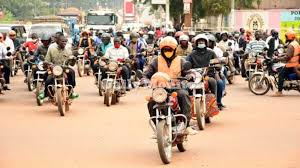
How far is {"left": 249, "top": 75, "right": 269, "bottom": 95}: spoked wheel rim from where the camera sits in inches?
763

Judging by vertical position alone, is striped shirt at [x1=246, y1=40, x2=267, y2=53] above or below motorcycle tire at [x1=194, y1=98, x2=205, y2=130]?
above

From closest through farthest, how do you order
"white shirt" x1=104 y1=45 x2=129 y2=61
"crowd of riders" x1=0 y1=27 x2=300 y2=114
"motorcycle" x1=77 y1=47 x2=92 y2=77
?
"crowd of riders" x1=0 y1=27 x2=300 y2=114
"white shirt" x1=104 y1=45 x2=129 y2=61
"motorcycle" x1=77 y1=47 x2=92 y2=77

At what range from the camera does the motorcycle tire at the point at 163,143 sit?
9.10m

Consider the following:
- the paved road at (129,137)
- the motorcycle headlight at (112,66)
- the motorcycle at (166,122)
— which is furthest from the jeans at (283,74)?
the motorcycle at (166,122)

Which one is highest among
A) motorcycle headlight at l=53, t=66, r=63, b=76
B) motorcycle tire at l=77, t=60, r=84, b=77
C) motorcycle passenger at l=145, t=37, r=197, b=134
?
motorcycle passenger at l=145, t=37, r=197, b=134

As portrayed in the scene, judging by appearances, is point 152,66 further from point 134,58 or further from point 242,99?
point 134,58

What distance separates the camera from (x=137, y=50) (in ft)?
75.9

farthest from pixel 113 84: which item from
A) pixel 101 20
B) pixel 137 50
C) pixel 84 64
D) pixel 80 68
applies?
pixel 101 20

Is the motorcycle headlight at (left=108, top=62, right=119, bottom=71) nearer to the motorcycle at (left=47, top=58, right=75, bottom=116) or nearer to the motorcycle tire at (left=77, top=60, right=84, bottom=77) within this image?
the motorcycle at (left=47, top=58, right=75, bottom=116)

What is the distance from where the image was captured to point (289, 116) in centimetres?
1465

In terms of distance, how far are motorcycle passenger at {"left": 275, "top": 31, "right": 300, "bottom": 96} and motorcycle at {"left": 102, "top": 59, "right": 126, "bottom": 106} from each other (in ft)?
13.4

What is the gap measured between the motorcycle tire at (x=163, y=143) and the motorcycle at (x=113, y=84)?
7.29 m

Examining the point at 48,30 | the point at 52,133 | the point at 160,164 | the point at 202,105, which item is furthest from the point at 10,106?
the point at 48,30

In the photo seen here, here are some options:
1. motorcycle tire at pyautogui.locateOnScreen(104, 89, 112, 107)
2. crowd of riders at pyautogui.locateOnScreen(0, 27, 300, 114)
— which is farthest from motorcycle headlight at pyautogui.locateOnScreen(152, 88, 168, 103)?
motorcycle tire at pyautogui.locateOnScreen(104, 89, 112, 107)
